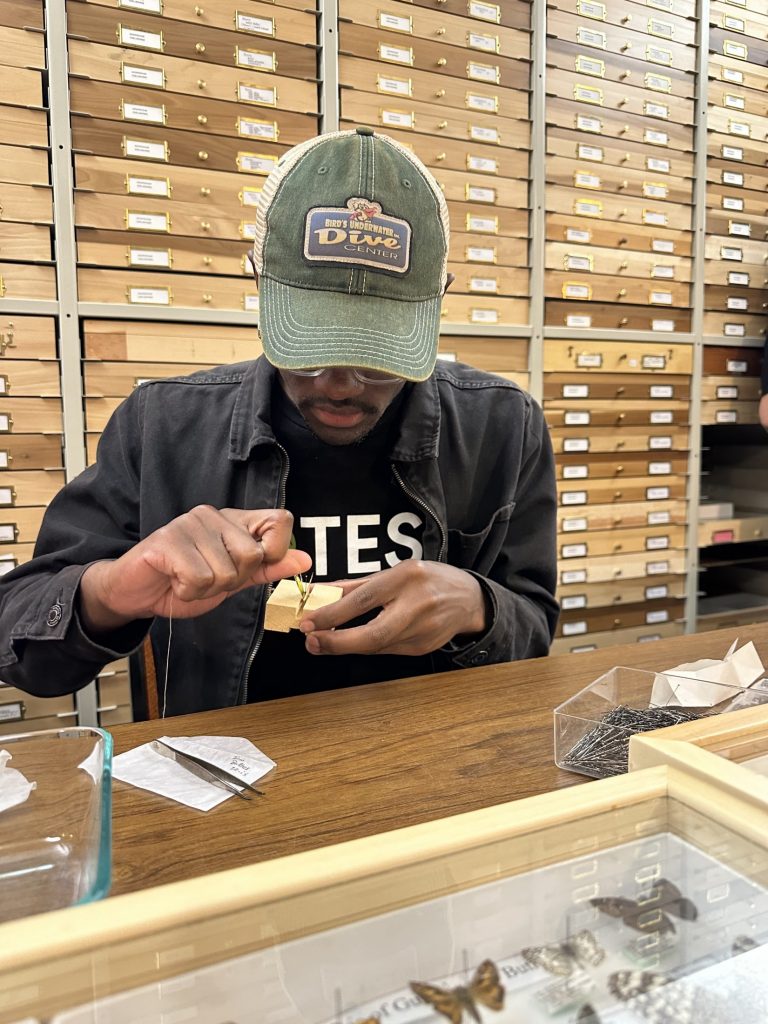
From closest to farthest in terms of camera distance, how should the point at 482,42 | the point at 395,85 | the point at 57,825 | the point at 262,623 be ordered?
the point at 57,825 → the point at 262,623 → the point at 395,85 → the point at 482,42

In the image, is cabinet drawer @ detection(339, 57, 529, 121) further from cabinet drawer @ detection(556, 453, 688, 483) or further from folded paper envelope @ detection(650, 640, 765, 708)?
folded paper envelope @ detection(650, 640, 765, 708)

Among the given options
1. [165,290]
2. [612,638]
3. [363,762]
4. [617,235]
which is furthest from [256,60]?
[612,638]

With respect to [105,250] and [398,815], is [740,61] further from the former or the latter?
[398,815]

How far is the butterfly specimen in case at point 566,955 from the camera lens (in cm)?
34

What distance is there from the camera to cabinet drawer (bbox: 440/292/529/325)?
2330 millimetres

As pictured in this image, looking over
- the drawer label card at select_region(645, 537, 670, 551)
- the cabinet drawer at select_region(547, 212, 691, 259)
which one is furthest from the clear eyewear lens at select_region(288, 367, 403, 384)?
the drawer label card at select_region(645, 537, 670, 551)

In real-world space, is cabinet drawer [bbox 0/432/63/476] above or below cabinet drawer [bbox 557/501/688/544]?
above

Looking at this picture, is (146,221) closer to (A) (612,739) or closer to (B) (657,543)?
(A) (612,739)

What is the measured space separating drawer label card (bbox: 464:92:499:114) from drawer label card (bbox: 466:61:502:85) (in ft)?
0.15

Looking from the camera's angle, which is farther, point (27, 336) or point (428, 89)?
point (428, 89)

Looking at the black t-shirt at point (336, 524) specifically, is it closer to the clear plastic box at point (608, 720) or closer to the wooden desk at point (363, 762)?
the wooden desk at point (363, 762)

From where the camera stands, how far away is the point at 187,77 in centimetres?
195

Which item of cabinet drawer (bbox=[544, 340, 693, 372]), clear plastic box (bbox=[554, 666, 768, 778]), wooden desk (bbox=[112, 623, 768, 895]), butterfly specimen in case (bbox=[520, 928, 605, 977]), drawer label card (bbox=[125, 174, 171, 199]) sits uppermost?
drawer label card (bbox=[125, 174, 171, 199])

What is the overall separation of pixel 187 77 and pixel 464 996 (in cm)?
213
